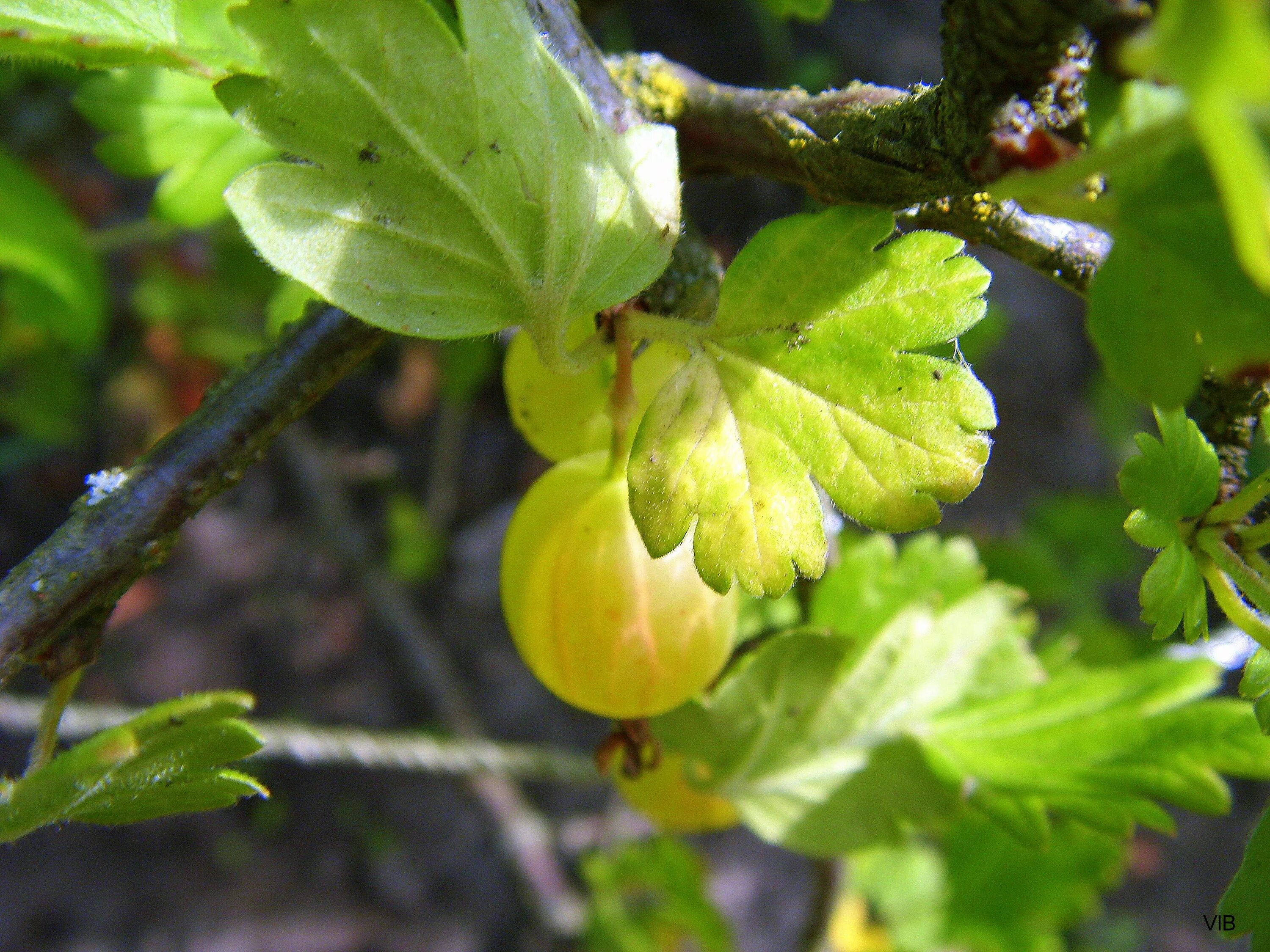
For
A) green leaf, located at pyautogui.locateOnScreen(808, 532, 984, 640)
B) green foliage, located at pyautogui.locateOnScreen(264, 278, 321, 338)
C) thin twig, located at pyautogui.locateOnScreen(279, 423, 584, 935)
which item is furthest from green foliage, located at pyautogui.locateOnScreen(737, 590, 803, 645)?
thin twig, located at pyautogui.locateOnScreen(279, 423, 584, 935)

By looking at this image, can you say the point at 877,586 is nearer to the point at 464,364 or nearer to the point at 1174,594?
the point at 1174,594

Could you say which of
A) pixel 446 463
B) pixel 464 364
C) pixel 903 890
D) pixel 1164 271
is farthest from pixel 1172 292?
pixel 446 463

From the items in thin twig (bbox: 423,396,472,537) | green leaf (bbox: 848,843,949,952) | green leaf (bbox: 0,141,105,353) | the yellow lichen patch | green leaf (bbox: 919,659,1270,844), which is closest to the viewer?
the yellow lichen patch

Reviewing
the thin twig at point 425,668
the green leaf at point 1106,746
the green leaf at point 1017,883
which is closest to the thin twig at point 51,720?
the green leaf at point 1106,746

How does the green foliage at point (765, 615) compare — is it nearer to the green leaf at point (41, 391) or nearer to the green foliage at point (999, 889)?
the green foliage at point (999, 889)

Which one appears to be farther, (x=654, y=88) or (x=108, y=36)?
(x=654, y=88)

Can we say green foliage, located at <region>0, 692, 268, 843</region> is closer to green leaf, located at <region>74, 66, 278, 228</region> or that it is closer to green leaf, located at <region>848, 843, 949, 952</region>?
green leaf, located at <region>74, 66, 278, 228</region>
